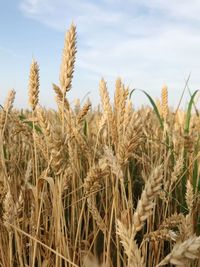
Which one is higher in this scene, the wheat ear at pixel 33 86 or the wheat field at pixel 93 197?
the wheat ear at pixel 33 86

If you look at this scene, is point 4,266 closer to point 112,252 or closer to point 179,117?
point 112,252

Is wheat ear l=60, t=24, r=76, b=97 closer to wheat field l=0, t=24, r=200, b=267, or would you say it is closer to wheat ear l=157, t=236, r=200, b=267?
wheat field l=0, t=24, r=200, b=267

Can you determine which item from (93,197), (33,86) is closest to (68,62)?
(33,86)

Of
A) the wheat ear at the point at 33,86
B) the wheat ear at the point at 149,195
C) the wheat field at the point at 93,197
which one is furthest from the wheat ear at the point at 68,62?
the wheat ear at the point at 149,195

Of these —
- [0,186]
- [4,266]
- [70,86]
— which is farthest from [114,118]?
[4,266]

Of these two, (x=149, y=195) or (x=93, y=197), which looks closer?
(x=149, y=195)

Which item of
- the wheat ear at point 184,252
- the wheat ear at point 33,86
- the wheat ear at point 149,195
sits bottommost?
the wheat ear at point 184,252

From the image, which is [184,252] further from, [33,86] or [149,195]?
[33,86]

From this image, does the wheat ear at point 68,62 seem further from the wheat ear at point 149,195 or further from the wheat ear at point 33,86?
the wheat ear at point 149,195

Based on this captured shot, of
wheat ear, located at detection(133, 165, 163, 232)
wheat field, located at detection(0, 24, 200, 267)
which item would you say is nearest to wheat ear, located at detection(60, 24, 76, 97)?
wheat field, located at detection(0, 24, 200, 267)

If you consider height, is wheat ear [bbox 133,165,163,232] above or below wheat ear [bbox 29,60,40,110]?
below

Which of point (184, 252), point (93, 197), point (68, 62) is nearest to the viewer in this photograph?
point (184, 252)

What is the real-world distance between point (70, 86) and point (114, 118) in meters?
0.21

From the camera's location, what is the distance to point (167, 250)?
3.84 ft
